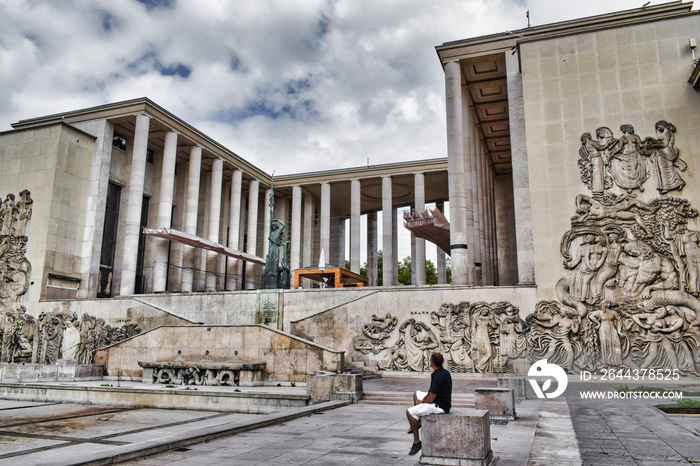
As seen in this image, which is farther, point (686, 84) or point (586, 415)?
point (686, 84)

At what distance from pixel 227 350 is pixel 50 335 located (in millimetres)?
13507

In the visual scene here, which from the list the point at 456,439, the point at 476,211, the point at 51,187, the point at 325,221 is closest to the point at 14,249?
the point at 51,187

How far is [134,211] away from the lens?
31141 mm

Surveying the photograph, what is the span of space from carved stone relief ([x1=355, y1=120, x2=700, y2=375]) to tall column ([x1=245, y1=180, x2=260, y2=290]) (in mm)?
21019

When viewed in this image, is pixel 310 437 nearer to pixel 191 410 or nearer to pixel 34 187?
pixel 191 410

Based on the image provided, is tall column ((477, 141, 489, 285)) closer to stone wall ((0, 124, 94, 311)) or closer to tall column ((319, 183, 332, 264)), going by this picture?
tall column ((319, 183, 332, 264))

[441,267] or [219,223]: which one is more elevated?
[219,223]

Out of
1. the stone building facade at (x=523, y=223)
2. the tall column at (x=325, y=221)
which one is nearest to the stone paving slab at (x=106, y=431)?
the stone building facade at (x=523, y=223)

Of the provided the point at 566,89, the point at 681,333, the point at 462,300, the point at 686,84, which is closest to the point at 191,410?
the point at 462,300

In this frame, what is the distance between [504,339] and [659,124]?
10667 millimetres

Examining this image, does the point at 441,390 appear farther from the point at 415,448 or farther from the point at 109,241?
the point at 109,241

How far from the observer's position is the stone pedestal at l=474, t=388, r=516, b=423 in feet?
31.8

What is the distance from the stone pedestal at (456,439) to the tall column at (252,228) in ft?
113

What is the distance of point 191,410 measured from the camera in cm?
1366
